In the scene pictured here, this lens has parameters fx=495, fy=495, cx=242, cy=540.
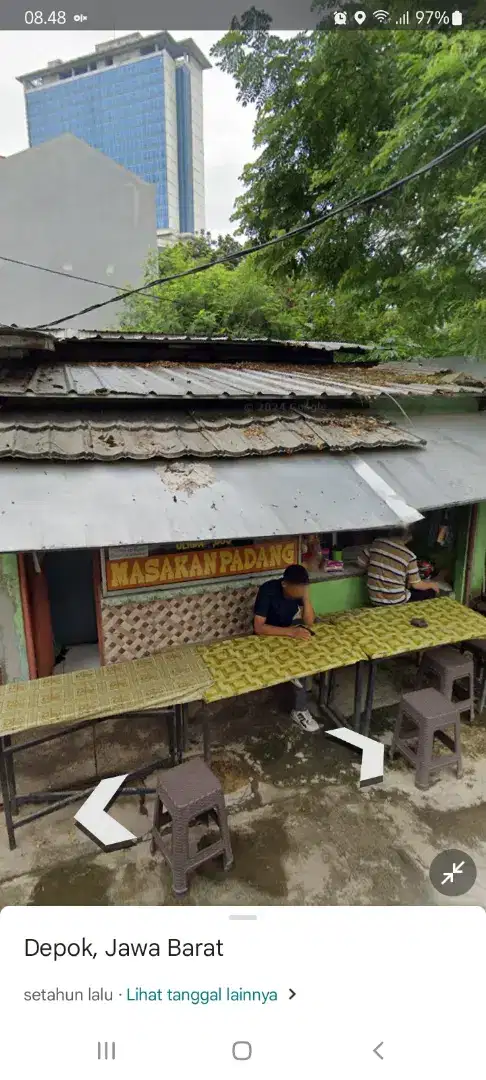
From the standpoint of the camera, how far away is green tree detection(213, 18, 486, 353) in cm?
382

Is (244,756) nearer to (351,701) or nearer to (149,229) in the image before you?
(351,701)

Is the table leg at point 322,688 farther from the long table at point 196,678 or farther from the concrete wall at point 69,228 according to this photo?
the concrete wall at point 69,228

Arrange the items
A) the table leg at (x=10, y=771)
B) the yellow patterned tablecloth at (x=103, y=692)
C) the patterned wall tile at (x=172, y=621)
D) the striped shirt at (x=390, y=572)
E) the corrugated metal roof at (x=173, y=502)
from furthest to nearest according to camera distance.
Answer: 1. the striped shirt at (x=390, y=572)
2. the patterned wall tile at (x=172, y=621)
3. the table leg at (x=10, y=771)
4. the yellow patterned tablecloth at (x=103, y=692)
5. the corrugated metal roof at (x=173, y=502)

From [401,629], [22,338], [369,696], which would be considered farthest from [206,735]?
[22,338]

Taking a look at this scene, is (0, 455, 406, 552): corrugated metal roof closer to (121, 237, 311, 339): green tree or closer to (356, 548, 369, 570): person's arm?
(356, 548, 369, 570): person's arm

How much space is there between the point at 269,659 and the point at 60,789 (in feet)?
5.53

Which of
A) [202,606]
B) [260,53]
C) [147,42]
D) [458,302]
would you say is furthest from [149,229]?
[202,606]

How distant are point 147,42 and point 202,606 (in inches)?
140

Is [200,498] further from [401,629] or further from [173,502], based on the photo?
[401,629]

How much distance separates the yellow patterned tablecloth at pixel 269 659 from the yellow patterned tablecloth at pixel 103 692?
12 cm

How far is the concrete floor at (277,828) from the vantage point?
2.61 meters

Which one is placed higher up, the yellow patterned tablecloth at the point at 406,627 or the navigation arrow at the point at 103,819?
the yellow patterned tablecloth at the point at 406,627

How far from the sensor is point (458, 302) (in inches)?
207

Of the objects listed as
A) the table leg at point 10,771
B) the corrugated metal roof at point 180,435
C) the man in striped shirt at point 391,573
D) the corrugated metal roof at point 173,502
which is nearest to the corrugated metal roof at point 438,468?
the corrugated metal roof at point 180,435
